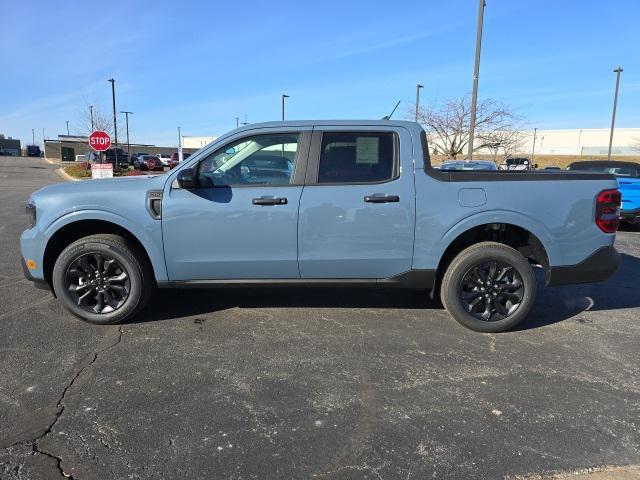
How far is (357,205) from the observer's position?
4297mm

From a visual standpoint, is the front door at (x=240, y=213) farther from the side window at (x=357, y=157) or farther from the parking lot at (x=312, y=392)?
the parking lot at (x=312, y=392)

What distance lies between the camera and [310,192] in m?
4.32

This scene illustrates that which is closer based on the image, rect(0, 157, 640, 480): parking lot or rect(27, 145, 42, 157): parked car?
rect(0, 157, 640, 480): parking lot

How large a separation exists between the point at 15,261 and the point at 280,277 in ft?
15.8

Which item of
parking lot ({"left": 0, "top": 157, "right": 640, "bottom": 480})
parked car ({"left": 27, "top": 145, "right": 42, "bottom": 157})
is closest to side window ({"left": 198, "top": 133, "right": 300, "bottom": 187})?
parking lot ({"left": 0, "top": 157, "right": 640, "bottom": 480})

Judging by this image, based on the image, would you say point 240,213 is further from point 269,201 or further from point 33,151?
point 33,151

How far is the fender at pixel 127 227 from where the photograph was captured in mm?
4363

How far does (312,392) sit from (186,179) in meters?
2.10

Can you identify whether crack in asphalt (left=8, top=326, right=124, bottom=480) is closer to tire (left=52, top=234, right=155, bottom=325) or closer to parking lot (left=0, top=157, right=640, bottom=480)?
parking lot (left=0, top=157, right=640, bottom=480)

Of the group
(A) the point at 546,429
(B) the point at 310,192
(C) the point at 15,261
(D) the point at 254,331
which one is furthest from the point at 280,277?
(C) the point at 15,261

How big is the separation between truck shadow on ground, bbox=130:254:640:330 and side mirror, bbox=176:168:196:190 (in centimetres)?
137

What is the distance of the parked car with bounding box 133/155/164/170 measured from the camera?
4486 centimetres

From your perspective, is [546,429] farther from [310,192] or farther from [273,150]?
[273,150]

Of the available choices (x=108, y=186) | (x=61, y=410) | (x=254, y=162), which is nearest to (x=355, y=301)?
(x=254, y=162)
